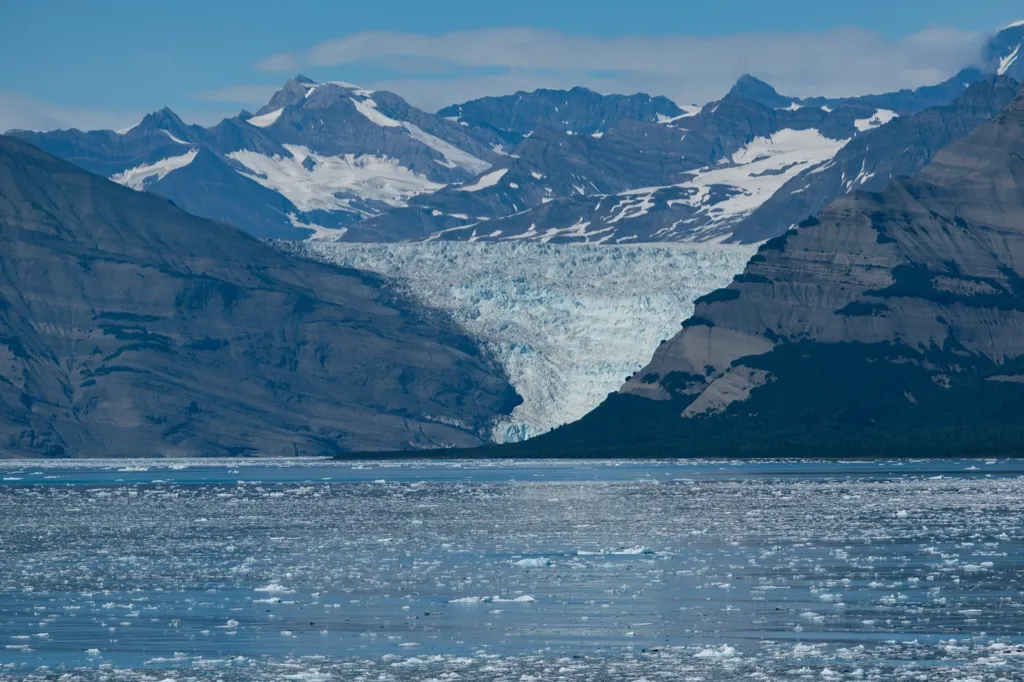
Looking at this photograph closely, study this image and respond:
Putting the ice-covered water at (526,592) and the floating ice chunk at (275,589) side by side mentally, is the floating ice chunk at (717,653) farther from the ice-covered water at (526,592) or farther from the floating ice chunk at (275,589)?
the floating ice chunk at (275,589)

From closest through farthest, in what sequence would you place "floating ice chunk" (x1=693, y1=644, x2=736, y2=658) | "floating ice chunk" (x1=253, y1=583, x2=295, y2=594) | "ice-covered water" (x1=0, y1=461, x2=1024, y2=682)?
"ice-covered water" (x1=0, y1=461, x2=1024, y2=682) → "floating ice chunk" (x1=693, y1=644, x2=736, y2=658) → "floating ice chunk" (x1=253, y1=583, x2=295, y2=594)

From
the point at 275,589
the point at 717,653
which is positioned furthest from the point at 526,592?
the point at 717,653

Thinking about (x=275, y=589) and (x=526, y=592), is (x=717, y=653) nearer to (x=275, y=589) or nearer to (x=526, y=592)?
(x=526, y=592)

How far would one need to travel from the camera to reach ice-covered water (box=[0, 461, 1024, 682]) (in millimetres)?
49438

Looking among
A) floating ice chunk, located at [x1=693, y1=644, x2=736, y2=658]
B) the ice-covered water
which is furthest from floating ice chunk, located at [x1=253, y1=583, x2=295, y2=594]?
floating ice chunk, located at [x1=693, y1=644, x2=736, y2=658]

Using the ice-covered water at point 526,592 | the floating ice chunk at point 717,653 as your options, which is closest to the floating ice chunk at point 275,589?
the ice-covered water at point 526,592

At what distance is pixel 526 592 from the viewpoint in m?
64.2

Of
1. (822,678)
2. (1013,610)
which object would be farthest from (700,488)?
(822,678)

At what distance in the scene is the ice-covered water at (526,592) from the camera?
49.4 meters

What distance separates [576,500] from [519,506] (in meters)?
6.77

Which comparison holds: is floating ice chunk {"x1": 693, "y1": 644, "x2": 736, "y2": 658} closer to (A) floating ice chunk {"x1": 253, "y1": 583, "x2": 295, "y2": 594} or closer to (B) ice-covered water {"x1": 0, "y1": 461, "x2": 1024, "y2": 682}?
(B) ice-covered water {"x1": 0, "y1": 461, "x2": 1024, "y2": 682}

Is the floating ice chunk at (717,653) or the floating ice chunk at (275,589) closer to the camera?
the floating ice chunk at (717,653)

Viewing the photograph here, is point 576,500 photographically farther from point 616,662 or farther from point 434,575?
point 616,662

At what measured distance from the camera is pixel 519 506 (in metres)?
119
